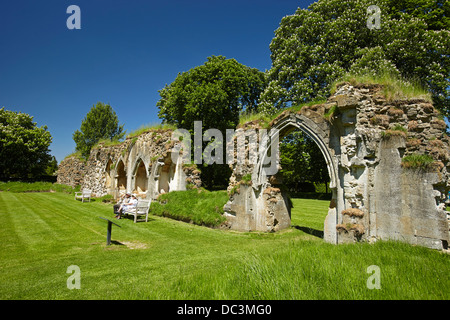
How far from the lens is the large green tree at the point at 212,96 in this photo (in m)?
21.5

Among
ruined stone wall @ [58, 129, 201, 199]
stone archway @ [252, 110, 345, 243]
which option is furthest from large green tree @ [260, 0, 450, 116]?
ruined stone wall @ [58, 129, 201, 199]

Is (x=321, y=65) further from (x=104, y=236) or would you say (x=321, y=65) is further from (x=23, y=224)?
(x=23, y=224)

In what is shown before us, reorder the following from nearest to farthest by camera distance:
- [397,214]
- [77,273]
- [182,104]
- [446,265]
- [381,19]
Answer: [446,265]
[77,273]
[397,214]
[381,19]
[182,104]

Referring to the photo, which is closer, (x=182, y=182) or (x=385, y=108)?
(x=385, y=108)

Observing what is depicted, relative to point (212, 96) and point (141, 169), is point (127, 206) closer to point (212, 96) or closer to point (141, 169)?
point (141, 169)

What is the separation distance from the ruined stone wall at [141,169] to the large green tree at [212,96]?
4.75 m

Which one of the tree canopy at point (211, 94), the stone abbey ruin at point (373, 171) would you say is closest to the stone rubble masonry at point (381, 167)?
the stone abbey ruin at point (373, 171)

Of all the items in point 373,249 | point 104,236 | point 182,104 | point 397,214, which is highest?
point 182,104

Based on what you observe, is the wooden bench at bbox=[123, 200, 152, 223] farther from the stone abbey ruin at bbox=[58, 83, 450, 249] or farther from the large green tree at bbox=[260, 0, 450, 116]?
the large green tree at bbox=[260, 0, 450, 116]

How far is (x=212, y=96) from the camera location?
21.1 m

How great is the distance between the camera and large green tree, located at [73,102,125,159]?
43406mm

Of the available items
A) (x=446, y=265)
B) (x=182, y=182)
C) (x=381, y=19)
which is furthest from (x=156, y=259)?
(x=381, y=19)

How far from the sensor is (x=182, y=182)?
46.5ft
